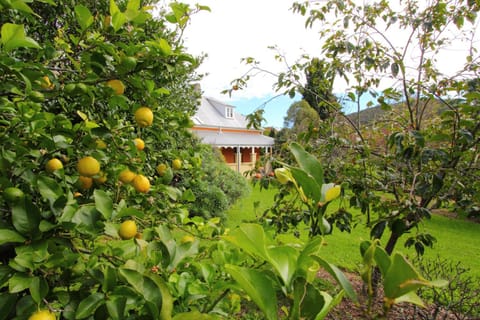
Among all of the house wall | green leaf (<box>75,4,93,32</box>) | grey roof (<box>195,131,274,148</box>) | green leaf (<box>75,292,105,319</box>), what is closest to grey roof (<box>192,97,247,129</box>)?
grey roof (<box>195,131,274,148</box>)

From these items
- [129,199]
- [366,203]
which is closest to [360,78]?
[366,203]

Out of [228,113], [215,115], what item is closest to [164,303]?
[215,115]

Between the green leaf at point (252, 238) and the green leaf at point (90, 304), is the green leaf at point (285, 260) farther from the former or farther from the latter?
the green leaf at point (90, 304)

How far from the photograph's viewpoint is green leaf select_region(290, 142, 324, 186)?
1.67ft

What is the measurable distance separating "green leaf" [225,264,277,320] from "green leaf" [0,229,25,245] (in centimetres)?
59

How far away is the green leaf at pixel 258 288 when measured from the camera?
43 centimetres

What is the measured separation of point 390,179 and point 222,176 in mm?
6314

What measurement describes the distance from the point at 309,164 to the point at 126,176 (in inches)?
28.8

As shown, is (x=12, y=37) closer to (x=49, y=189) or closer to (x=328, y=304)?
(x=49, y=189)

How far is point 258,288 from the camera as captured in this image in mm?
448

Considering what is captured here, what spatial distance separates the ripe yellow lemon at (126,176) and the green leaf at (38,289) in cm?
39

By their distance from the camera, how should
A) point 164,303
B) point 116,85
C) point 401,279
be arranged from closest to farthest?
point 401,279
point 164,303
point 116,85

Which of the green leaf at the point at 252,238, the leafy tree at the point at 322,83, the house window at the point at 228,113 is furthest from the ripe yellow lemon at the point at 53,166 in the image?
the house window at the point at 228,113

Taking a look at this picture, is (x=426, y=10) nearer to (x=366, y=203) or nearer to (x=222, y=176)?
(x=366, y=203)
